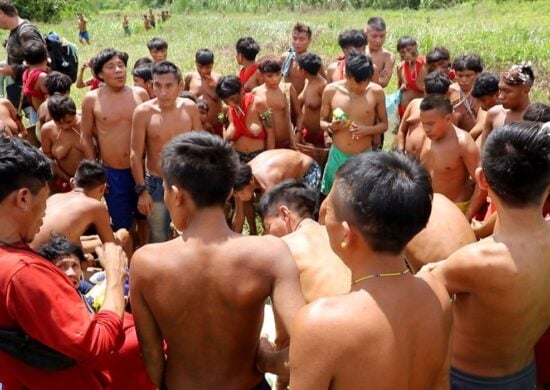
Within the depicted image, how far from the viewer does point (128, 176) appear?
229 inches

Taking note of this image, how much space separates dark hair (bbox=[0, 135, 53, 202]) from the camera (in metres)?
2.33

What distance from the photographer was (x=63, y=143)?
19.2 ft

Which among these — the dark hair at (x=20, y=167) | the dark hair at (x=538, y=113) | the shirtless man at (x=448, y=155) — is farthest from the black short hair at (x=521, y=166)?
the shirtless man at (x=448, y=155)

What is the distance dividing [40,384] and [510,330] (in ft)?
6.15

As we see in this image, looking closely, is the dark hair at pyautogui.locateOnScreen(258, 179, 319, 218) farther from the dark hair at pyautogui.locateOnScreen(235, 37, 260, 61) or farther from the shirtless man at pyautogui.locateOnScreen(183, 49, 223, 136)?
the dark hair at pyautogui.locateOnScreen(235, 37, 260, 61)

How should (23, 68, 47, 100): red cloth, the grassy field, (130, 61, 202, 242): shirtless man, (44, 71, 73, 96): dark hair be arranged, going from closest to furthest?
(130, 61, 202, 242): shirtless man < (44, 71, 73, 96): dark hair < (23, 68, 47, 100): red cloth < the grassy field

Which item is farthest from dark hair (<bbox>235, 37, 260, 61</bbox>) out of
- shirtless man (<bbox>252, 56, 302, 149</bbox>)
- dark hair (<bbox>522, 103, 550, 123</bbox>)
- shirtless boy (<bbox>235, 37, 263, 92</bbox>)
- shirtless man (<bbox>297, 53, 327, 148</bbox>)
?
dark hair (<bbox>522, 103, 550, 123</bbox>)

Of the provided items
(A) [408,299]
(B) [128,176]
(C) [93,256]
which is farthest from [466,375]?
(B) [128,176]

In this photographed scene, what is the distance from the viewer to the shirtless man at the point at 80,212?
4.16 m

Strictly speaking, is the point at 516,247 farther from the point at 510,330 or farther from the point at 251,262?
the point at 251,262

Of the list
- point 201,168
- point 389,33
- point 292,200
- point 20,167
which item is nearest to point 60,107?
point 292,200

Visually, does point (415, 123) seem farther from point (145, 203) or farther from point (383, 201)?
point (383, 201)

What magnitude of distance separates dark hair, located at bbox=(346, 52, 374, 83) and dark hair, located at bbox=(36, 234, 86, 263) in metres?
3.16

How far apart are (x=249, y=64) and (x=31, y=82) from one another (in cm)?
248
